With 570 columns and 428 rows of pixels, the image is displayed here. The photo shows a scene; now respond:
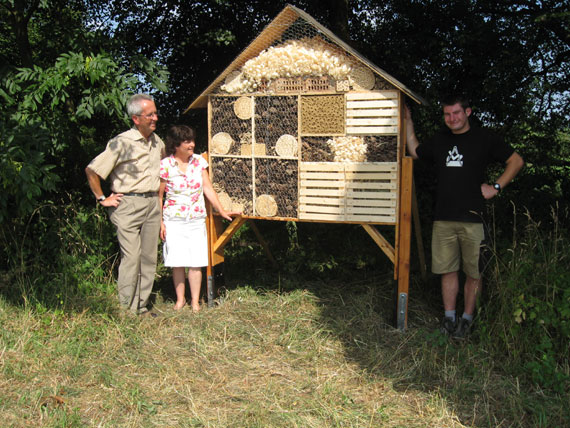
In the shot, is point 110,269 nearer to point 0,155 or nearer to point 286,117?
point 0,155

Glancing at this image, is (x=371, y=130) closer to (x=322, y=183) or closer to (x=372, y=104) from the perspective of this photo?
(x=372, y=104)

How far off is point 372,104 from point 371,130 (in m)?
0.22

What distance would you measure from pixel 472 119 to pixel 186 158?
9.95 ft

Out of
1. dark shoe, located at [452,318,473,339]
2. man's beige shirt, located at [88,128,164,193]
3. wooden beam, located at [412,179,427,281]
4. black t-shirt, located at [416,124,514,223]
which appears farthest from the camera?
wooden beam, located at [412,179,427,281]

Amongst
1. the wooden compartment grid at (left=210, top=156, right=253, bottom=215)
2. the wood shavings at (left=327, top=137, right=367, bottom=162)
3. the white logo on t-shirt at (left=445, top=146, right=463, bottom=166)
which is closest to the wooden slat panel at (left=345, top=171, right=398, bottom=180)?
the wood shavings at (left=327, top=137, right=367, bottom=162)

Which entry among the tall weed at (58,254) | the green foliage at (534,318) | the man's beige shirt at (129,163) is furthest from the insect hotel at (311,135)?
the tall weed at (58,254)

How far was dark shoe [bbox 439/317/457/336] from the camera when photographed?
469 centimetres

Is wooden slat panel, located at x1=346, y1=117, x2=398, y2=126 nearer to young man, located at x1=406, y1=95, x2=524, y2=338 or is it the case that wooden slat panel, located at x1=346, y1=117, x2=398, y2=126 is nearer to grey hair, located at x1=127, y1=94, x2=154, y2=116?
young man, located at x1=406, y1=95, x2=524, y2=338

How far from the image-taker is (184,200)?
520 cm

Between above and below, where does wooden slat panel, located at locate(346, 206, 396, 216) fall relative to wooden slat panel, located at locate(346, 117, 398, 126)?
below

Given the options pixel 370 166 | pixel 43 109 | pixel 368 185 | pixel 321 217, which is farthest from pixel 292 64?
pixel 43 109

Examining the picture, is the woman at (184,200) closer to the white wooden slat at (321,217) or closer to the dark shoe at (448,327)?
the white wooden slat at (321,217)

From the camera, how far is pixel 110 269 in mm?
5953

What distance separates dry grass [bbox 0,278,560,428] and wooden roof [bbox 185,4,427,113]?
84.5 inches
